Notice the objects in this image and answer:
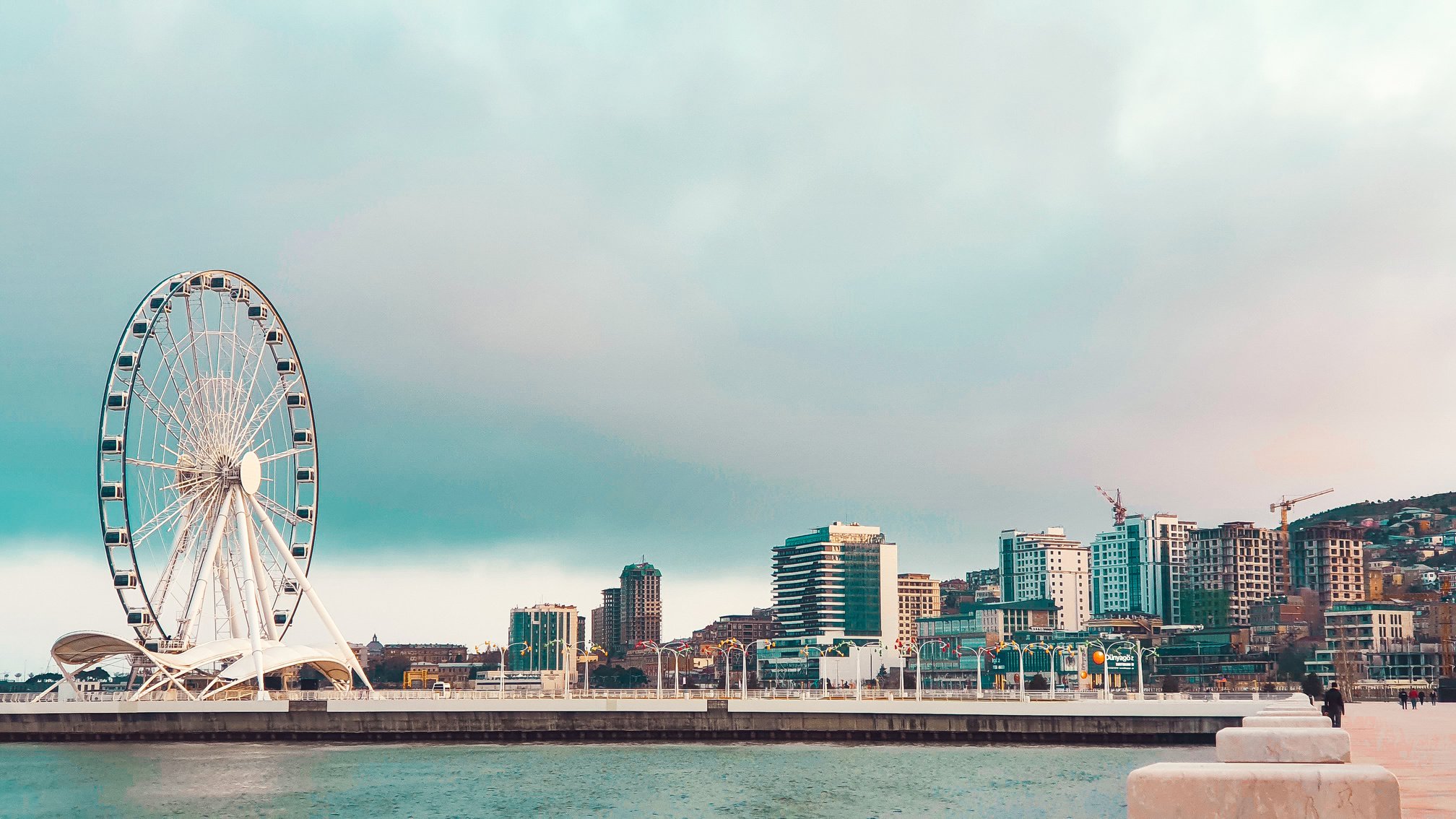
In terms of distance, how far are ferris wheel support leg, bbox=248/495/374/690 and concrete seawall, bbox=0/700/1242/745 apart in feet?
23.3

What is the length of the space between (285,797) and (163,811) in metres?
5.05

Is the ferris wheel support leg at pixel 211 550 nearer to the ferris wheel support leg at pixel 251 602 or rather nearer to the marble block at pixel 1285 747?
the ferris wheel support leg at pixel 251 602

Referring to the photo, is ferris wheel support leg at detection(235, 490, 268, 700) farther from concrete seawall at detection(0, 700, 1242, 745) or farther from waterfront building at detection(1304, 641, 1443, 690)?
waterfront building at detection(1304, 641, 1443, 690)

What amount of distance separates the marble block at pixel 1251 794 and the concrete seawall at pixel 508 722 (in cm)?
8340

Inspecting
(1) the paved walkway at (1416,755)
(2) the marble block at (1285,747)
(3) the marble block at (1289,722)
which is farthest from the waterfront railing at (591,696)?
(2) the marble block at (1285,747)

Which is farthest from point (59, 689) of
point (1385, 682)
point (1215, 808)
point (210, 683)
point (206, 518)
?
point (1385, 682)

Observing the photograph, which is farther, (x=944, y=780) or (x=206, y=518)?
(x=206, y=518)

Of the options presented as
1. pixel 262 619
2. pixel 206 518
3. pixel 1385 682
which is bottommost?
pixel 1385 682

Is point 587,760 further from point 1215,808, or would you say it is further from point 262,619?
point 1215,808

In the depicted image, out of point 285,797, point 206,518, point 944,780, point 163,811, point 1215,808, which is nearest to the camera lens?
point 1215,808

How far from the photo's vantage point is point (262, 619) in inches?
3671

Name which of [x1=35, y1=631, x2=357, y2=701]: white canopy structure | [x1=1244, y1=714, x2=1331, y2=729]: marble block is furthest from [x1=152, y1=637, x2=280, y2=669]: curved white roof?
[x1=1244, y1=714, x2=1331, y2=729]: marble block

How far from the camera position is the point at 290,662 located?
95500 mm

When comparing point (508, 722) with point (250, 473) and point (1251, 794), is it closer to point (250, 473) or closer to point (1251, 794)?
point (250, 473)
